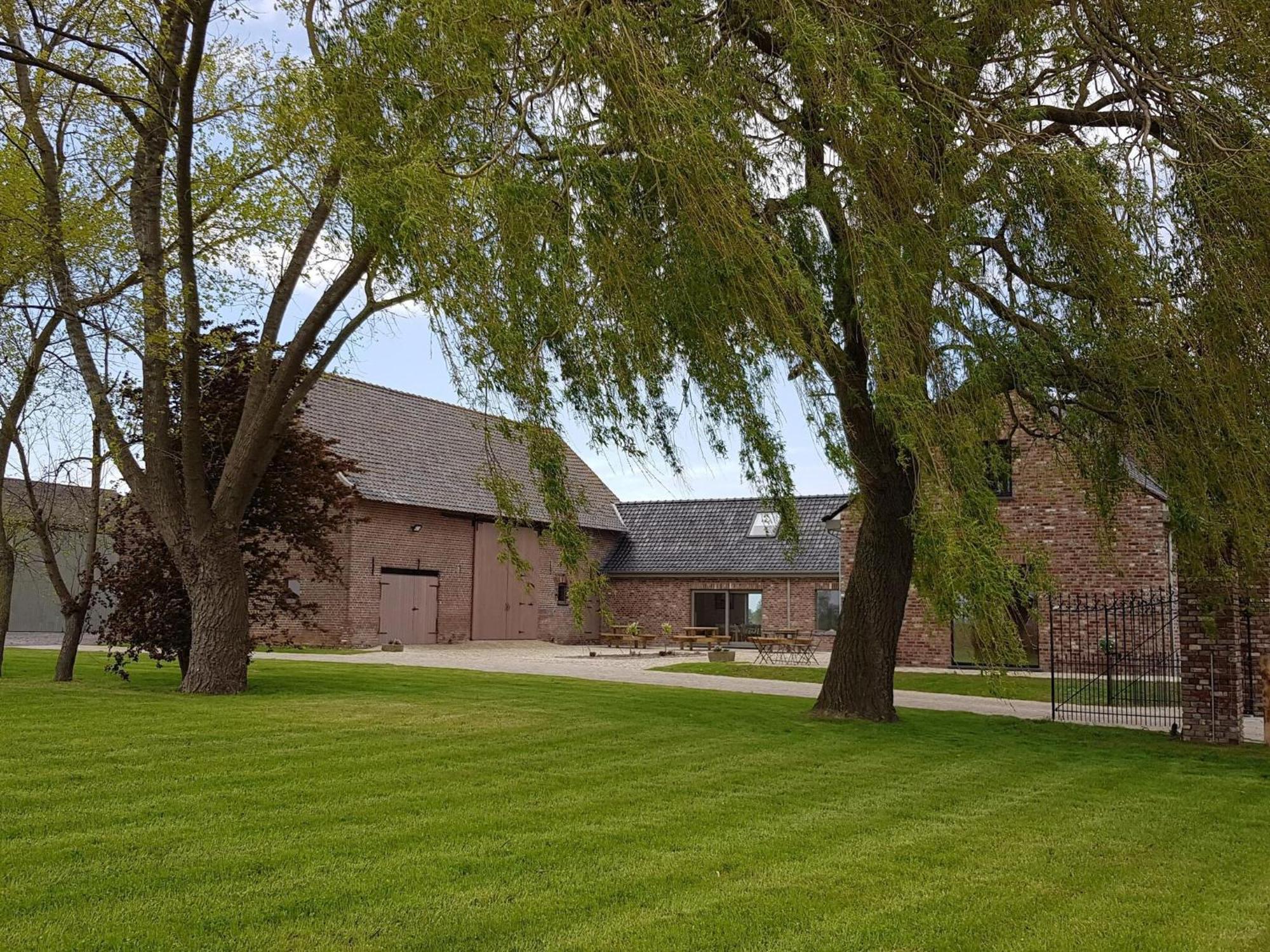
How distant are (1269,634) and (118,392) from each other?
48.3ft

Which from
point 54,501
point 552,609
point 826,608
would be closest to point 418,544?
point 552,609

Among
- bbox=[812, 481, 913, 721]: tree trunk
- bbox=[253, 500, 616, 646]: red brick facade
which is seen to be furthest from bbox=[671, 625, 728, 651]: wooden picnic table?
bbox=[812, 481, 913, 721]: tree trunk

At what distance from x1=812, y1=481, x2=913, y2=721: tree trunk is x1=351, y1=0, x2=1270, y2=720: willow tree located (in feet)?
10.5

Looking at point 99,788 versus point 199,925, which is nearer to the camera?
point 199,925

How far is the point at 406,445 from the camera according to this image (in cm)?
3153

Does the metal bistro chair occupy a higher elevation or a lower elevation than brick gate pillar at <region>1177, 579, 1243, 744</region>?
lower

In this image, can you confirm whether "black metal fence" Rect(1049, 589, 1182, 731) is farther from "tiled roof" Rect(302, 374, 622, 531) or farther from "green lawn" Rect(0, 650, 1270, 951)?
"tiled roof" Rect(302, 374, 622, 531)

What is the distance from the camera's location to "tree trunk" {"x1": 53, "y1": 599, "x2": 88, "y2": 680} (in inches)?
595

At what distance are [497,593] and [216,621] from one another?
62.2 ft

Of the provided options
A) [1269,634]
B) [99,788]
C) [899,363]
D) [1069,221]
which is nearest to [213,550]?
[99,788]

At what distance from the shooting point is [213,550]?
554 inches

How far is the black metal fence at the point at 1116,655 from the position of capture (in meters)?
19.0

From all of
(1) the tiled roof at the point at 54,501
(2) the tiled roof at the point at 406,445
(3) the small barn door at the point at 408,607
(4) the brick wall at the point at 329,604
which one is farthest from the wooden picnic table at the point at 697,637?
(1) the tiled roof at the point at 54,501

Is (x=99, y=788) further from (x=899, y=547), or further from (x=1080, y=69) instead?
(x=1080, y=69)
